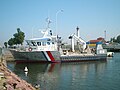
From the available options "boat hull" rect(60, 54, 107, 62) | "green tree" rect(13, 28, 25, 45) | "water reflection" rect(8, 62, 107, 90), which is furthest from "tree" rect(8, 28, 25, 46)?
"water reflection" rect(8, 62, 107, 90)

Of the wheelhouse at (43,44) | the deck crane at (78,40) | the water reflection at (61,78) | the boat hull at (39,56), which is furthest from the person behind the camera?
the deck crane at (78,40)

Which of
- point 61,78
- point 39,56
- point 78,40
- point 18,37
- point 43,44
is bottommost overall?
point 61,78

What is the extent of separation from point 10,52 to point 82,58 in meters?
16.3

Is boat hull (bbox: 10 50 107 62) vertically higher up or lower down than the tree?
lower down

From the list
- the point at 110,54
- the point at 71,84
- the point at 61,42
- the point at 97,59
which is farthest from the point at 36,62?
the point at 110,54

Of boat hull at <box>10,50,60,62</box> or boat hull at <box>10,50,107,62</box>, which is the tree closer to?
boat hull at <box>10,50,107,62</box>

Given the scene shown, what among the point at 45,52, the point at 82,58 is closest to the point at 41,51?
the point at 45,52

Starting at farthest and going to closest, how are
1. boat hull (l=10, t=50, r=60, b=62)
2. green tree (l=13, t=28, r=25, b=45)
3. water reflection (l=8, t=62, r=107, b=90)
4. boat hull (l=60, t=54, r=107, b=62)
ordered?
green tree (l=13, t=28, r=25, b=45) → boat hull (l=60, t=54, r=107, b=62) → boat hull (l=10, t=50, r=60, b=62) → water reflection (l=8, t=62, r=107, b=90)

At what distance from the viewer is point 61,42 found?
1898 inches

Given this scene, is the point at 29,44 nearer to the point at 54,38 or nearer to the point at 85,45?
the point at 54,38

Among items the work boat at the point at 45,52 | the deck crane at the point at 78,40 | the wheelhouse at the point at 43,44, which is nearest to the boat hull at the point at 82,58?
the work boat at the point at 45,52

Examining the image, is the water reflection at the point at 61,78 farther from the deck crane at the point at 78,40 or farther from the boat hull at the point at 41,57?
the deck crane at the point at 78,40

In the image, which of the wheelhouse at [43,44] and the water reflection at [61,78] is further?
the wheelhouse at [43,44]

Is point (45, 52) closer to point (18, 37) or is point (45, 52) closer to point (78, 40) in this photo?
point (78, 40)
